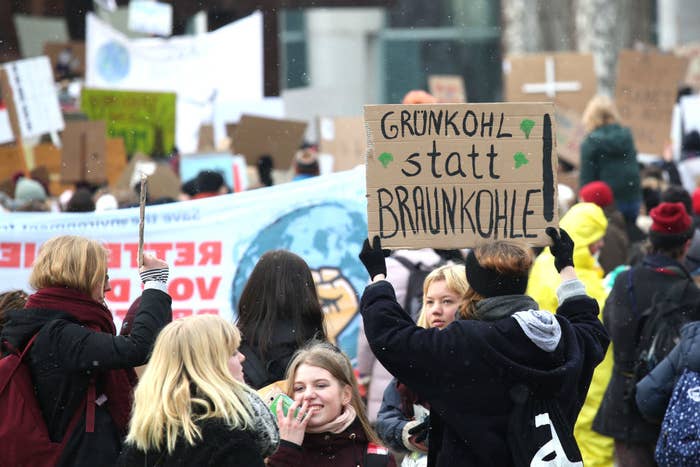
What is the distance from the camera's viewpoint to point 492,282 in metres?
4.00

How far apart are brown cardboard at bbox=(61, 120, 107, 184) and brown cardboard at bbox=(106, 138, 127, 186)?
422 millimetres

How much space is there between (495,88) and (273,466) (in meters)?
29.3

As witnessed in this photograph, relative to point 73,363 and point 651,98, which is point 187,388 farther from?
point 651,98

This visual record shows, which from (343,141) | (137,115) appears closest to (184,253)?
(343,141)

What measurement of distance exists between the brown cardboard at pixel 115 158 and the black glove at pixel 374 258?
25.8 feet

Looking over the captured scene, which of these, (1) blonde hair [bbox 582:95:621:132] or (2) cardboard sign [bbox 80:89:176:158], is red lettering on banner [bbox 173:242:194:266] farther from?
(2) cardboard sign [bbox 80:89:176:158]

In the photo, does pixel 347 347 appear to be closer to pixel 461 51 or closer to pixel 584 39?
pixel 584 39

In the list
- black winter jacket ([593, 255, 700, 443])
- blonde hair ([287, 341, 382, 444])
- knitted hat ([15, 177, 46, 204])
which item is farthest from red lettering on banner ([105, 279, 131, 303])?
knitted hat ([15, 177, 46, 204])

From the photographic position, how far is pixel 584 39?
2366 cm

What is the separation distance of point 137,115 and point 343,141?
2035 mm

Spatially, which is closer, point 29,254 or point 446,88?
point 29,254

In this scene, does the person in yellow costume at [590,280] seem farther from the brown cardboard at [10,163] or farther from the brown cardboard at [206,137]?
the brown cardboard at [206,137]

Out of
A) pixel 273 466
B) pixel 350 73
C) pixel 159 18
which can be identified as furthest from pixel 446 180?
pixel 350 73

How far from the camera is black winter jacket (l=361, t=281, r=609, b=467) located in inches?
152
